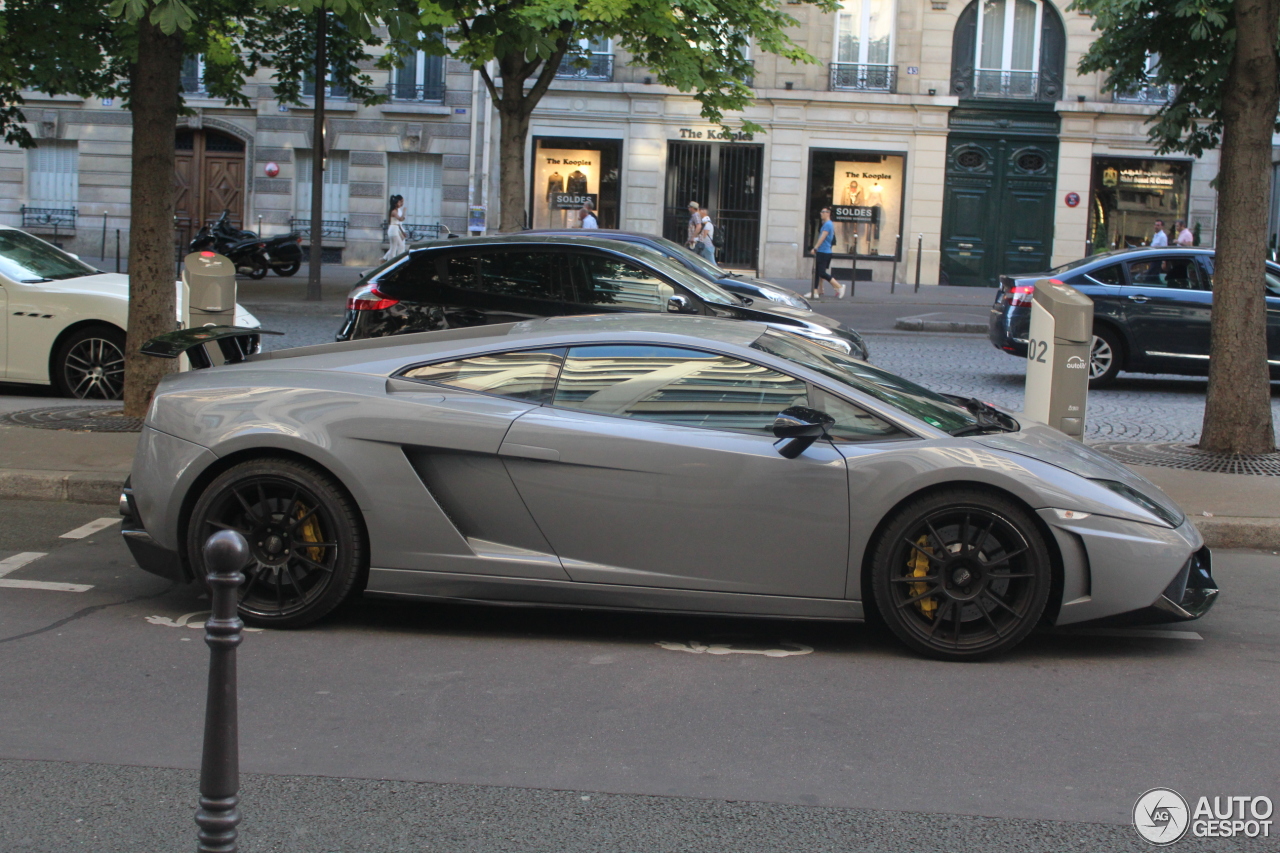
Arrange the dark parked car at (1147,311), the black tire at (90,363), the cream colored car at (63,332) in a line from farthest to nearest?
the dark parked car at (1147,311) → the black tire at (90,363) → the cream colored car at (63,332)

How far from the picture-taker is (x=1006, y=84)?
102 feet

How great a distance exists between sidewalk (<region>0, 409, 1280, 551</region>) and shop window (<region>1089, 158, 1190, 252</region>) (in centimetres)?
2432

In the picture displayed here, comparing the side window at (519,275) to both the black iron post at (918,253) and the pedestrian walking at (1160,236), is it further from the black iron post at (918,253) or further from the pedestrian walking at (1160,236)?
the pedestrian walking at (1160,236)

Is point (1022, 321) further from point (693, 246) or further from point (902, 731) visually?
point (693, 246)

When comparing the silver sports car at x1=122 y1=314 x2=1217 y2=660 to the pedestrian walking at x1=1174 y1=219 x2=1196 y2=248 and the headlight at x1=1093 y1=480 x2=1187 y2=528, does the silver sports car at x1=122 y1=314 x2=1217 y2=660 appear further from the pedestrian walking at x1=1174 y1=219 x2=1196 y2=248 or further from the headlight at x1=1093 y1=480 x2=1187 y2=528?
the pedestrian walking at x1=1174 y1=219 x2=1196 y2=248

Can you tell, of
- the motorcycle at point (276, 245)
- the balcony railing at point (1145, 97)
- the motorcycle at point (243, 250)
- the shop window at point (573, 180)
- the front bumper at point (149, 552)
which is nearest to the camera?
the front bumper at point (149, 552)

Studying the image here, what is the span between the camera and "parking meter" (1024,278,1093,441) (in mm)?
7832

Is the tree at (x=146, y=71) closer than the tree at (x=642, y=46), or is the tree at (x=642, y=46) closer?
the tree at (x=146, y=71)

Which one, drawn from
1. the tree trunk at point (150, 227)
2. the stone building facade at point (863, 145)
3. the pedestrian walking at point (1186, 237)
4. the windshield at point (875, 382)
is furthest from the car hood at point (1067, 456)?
the stone building facade at point (863, 145)

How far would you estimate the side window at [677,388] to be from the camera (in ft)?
17.1

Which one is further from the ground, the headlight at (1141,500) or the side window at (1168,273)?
the side window at (1168,273)

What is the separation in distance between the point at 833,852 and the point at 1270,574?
419cm

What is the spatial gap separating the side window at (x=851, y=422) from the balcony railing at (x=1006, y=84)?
28.1 metres

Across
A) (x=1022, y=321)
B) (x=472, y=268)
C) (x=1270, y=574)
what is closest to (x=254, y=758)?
(x=1270, y=574)
